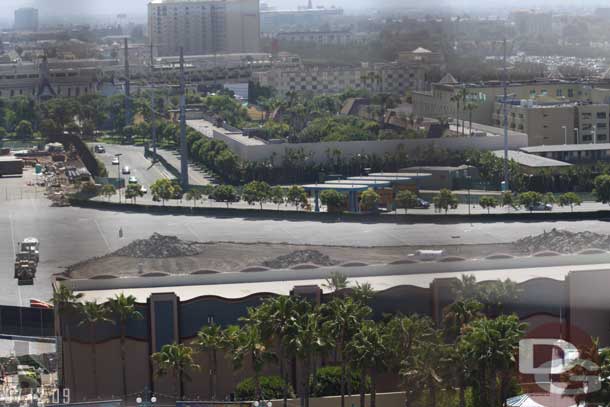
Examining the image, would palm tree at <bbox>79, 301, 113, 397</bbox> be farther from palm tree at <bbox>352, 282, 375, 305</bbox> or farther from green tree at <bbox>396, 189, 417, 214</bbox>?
green tree at <bbox>396, 189, 417, 214</bbox>

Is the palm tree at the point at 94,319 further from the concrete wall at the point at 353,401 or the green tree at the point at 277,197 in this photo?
the green tree at the point at 277,197

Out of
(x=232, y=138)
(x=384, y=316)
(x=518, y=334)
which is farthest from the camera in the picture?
(x=232, y=138)

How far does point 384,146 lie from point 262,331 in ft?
20.3

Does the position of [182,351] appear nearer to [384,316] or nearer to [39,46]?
[384,316]

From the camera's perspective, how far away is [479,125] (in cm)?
1100

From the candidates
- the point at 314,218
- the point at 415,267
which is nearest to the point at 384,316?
the point at 415,267

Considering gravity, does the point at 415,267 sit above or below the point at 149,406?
above

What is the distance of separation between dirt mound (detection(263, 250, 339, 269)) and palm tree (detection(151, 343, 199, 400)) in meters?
1.78

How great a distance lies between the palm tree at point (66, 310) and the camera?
402 cm

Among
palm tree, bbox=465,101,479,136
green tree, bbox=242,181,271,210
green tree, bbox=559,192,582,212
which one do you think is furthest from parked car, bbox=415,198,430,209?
palm tree, bbox=465,101,479,136

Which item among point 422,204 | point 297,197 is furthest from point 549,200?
point 297,197

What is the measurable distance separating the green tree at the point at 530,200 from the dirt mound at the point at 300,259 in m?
1.91

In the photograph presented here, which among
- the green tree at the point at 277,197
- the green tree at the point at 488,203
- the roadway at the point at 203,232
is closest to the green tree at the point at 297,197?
the green tree at the point at 277,197

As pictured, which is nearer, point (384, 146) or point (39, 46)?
point (384, 146)
